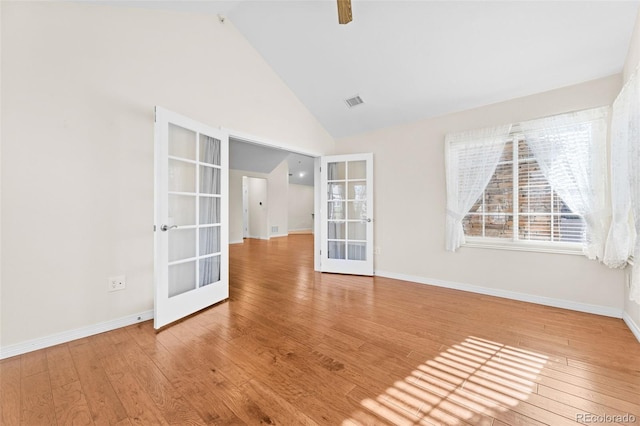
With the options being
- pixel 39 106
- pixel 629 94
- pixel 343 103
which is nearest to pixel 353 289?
pixel 343 103

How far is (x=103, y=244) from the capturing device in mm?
2162

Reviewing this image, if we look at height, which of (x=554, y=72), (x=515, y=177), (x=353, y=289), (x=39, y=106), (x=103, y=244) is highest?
(x=554, y=72)

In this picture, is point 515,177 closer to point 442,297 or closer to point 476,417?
point 442,297

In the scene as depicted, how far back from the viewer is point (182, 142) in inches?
98.6

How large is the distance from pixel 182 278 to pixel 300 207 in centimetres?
932

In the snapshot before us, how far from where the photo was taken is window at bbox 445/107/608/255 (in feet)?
8.11

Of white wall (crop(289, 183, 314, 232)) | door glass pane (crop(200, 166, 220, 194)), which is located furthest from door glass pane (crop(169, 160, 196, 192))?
white wall (crop(289, 183, 314, 232))

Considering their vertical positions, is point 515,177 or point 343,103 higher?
point 343,103

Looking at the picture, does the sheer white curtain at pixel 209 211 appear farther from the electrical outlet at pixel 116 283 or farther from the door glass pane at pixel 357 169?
the door glass pane at pixel 357 169

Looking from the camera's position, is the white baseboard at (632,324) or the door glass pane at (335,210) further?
the door glass pane at (335,210)

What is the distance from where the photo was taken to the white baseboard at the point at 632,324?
6.62 feet

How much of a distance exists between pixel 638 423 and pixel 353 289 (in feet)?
7.97

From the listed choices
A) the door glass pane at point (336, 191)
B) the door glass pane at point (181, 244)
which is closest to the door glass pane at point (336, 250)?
the door glass pane at point (336, 191)

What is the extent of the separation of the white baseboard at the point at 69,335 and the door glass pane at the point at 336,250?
2.67 m
